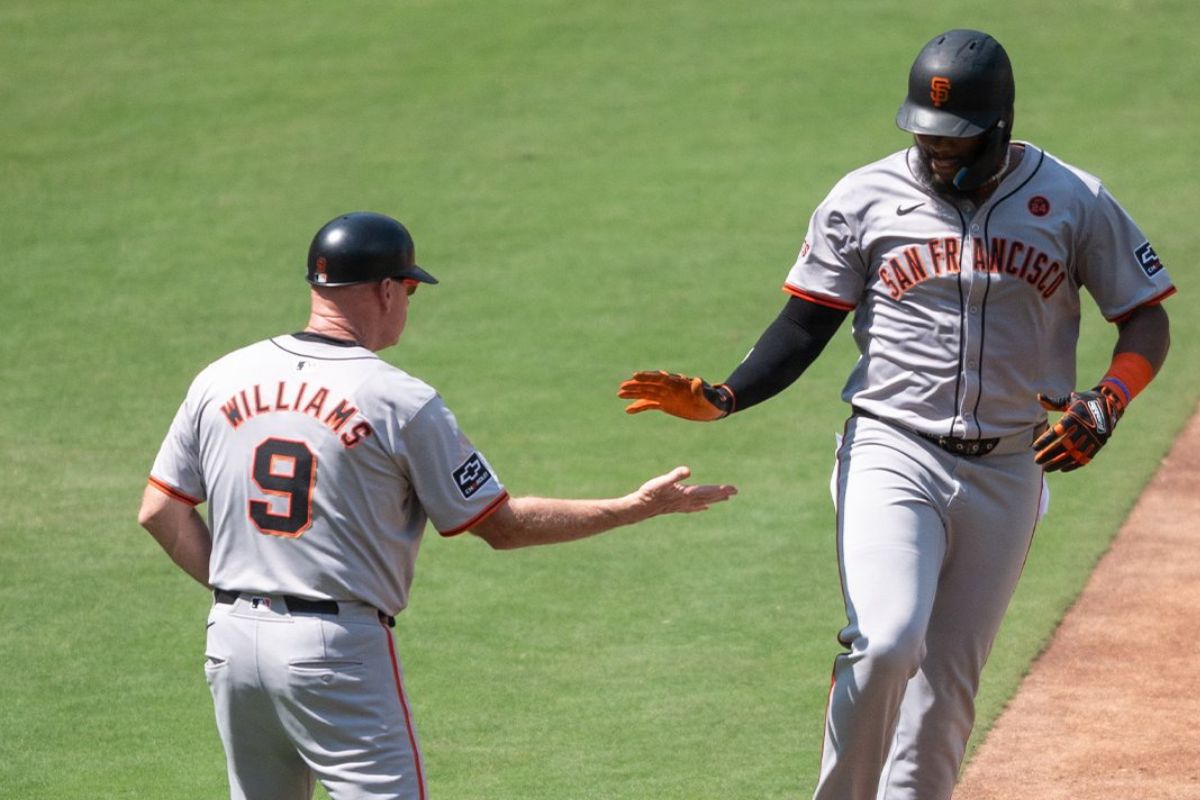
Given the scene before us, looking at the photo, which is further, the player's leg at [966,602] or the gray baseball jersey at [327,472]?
the player's leg at [966,602]

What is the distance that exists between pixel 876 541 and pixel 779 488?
3894mm

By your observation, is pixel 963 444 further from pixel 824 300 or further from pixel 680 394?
pixel 680 394

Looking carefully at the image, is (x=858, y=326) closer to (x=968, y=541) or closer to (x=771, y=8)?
(x=968, y=541)

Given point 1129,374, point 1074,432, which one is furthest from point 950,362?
point 1129,374

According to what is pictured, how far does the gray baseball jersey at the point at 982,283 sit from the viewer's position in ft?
14.6

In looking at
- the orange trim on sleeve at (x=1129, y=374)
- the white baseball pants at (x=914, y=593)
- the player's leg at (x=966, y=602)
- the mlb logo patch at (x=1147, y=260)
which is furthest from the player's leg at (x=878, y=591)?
the mlb logo patch at (x=1147, y=260)

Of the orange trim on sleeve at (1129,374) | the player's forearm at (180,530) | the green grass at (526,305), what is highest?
the orange trim on sleeve at (1129,374)

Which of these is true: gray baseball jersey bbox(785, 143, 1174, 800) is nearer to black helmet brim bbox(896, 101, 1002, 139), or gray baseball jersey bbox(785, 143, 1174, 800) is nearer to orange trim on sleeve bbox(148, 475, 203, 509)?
black helmet brim bbox(896, 101, 1002, 139)

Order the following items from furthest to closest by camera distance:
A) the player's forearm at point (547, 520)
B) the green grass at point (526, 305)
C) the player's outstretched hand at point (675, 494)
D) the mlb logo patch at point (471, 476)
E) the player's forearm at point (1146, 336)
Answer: the green grass at point (526, 305), the player's forearm at point (1146, 336), the player's outstretched hand at point (675, 494), the player's forearm at point (547, 520), the mlb logo patch at point (471, 476)

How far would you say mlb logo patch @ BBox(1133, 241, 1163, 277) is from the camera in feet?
14.8

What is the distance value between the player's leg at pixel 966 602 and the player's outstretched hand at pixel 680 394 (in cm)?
66

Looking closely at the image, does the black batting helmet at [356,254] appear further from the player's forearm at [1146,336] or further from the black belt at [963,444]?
the player's forearm at [1146,336]

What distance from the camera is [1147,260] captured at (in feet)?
14.9

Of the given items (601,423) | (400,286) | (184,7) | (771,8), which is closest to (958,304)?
(400,286)
